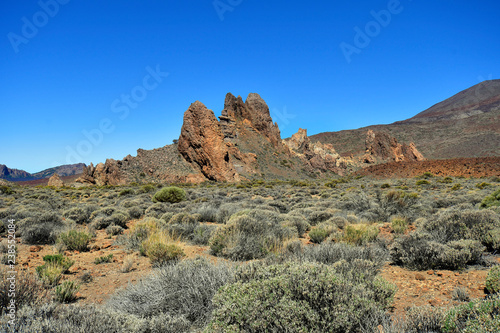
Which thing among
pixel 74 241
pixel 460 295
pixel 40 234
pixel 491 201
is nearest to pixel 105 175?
pixel 40 234

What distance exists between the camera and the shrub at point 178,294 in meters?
3.23

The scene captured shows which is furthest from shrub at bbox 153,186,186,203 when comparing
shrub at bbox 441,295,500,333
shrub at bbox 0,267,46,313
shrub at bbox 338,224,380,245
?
shrub at bbox 441,295,500,333

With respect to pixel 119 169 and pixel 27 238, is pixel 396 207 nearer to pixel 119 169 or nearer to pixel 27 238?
pixel 27 238

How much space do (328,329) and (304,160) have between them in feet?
195

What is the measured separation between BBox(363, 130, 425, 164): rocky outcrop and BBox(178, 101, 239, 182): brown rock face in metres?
44.7

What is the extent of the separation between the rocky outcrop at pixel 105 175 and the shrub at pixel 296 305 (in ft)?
124

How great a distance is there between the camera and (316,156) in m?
62.1

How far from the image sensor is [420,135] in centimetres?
10081

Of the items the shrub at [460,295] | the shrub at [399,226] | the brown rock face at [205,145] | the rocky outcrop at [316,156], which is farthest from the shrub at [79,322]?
the rocky outcrop at [316,156]

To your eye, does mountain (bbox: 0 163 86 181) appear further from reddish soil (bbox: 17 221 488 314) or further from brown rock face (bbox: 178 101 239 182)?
reddish soil (bbox: 17 221 488 314)

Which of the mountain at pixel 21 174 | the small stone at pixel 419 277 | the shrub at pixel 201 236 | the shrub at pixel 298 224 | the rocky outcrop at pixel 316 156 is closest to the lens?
the small stone at pixel 419 277

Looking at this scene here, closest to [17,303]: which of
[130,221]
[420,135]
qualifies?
[130,221]

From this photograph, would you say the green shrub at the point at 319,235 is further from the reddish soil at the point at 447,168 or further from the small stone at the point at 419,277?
the reddish soil at the point at 447,168

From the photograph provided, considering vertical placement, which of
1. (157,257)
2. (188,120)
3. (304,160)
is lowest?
(157,257)
